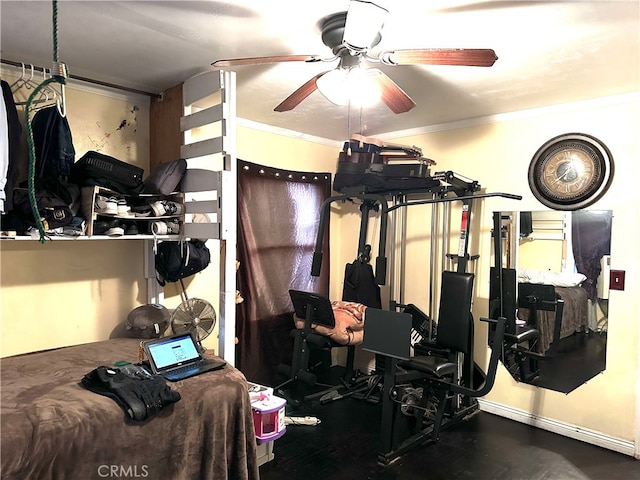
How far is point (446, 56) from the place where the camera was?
1.83 meters

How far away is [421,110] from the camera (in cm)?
338

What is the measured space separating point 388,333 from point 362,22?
5.85ft

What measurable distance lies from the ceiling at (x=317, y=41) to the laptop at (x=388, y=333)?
1399 millimetres

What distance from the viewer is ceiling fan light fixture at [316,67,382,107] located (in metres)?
2.05

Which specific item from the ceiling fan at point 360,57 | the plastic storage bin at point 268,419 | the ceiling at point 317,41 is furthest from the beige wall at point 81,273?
the ceiling fan at point 360,57

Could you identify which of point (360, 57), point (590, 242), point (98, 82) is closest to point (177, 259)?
point (98, 82)

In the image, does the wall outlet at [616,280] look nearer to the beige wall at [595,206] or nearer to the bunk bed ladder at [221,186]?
the beige wall at [595,206]

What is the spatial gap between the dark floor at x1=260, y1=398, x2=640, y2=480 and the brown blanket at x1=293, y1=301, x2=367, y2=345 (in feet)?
1.90

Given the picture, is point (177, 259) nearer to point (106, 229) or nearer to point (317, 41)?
point (106, 229)

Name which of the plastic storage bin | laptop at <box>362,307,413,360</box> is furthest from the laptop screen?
laptop at <box>362,307,413,360</box>

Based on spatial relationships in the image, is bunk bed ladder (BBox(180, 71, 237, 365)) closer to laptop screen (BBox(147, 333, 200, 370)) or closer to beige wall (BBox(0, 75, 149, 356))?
laptop screen (BBox(147, 333, 200, 370))

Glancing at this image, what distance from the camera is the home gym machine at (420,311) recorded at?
287 centimetres

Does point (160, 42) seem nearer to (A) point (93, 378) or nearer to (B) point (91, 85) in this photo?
(B) point (91, 85)

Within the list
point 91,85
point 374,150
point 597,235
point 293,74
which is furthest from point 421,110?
point 91,85
